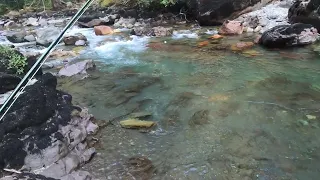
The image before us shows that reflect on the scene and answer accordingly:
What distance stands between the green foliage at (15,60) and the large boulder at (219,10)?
7.78 m

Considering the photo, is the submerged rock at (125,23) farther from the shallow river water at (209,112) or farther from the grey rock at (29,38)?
the shallow river water at (209,112)

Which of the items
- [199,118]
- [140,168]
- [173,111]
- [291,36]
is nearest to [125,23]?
[291,36]

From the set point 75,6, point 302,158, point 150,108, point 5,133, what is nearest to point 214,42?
point 150,108

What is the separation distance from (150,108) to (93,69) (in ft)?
10.5

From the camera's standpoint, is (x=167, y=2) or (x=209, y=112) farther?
(x=167, y=2)

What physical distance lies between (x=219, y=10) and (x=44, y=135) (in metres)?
10.2

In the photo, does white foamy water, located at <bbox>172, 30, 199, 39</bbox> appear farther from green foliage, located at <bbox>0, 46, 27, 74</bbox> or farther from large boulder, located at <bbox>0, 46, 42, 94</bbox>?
green foliage, located at <bbox>0, 46, 27, 74</bbox>

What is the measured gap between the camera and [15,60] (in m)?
7.05

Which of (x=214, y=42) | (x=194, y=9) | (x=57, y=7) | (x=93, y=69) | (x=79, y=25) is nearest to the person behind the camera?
(x=93, y=69)

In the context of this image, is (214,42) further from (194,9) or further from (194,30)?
(194,9)

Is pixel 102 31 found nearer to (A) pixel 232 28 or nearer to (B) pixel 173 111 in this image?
(A) pixel 232 28

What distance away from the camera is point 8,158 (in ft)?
12.0

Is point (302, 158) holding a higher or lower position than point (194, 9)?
lower

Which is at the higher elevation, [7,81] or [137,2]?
[137,2]
